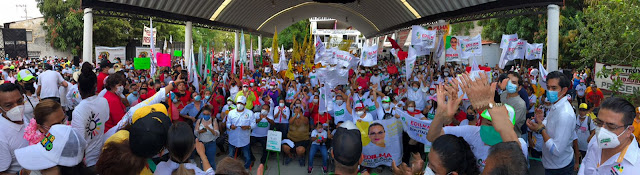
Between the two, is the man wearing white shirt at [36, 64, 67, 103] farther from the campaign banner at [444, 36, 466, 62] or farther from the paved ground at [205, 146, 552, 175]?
the campaign banner at [444, 36, 466, 62]

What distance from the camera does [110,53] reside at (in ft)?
54.1

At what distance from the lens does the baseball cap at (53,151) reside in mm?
2830

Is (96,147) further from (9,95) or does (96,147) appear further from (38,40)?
(38,40)

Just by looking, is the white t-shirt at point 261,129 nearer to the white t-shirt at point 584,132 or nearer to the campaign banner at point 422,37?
the white t-shirt at point 584,132

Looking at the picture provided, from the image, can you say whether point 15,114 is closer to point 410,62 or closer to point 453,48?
point 410,62

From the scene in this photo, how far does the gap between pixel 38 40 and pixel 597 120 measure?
42270 mm

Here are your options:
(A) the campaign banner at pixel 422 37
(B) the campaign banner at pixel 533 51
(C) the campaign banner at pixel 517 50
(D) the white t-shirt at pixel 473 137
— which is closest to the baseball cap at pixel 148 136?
(D) the white t-shirt at pixel 473 137

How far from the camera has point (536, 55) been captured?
14.1 metres

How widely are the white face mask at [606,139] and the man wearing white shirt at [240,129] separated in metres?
5.71

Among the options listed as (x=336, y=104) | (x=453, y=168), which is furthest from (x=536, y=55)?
(x=453, y=168)

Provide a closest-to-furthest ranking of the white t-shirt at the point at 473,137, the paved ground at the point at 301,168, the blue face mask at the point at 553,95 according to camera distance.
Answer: the white t-shirt at the point at 473,137, the blue face mask at the point at 553,95, the paved ground at the point at 301,168

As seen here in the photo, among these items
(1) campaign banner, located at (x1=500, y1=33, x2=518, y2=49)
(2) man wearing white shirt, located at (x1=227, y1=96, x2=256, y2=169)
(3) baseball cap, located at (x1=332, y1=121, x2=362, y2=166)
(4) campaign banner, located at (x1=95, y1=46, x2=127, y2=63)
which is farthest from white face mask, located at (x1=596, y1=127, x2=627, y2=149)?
(4) campaign banner, located at (x1=95, y1=46, x2=127, y2=63)

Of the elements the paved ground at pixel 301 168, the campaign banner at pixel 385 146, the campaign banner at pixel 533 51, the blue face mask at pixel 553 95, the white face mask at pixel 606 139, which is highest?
the campaign banner at pixel 533 51

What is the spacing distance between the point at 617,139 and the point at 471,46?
10745 mm
